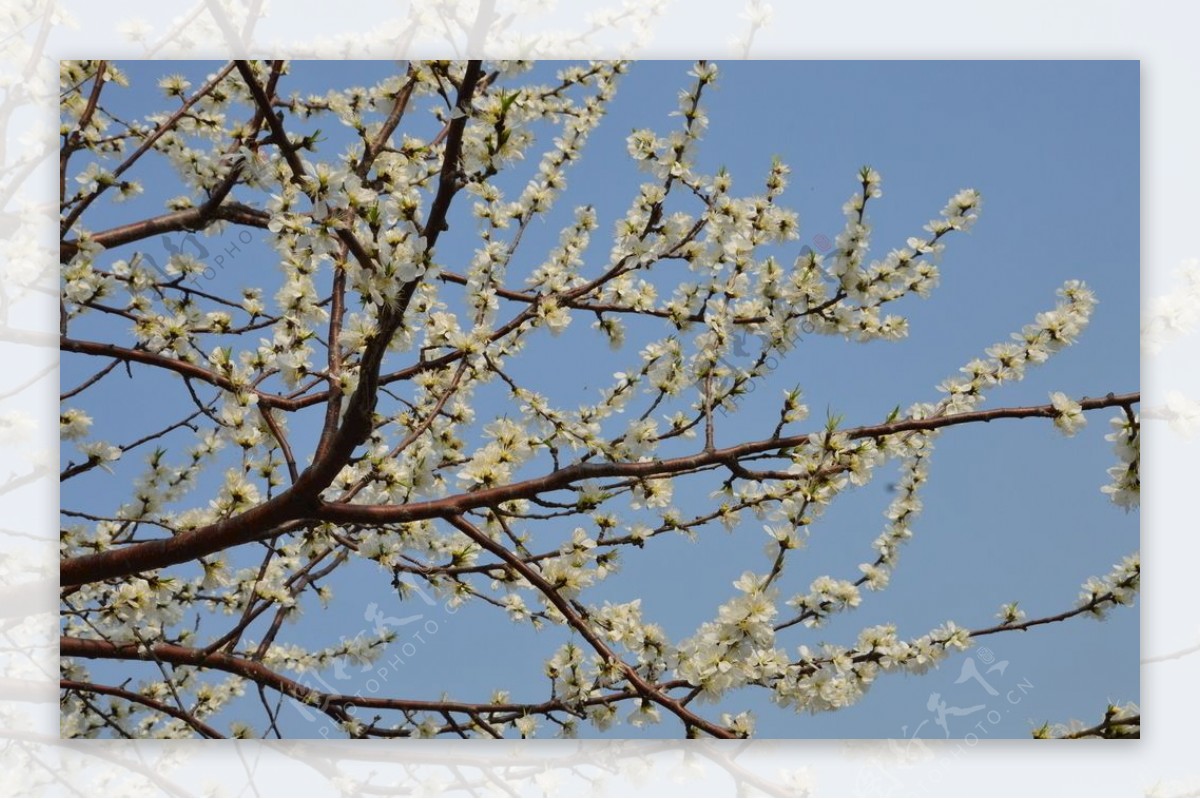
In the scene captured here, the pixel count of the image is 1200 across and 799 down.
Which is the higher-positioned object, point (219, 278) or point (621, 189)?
point (621, 189)

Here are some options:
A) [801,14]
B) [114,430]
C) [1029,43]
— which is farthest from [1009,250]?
[114,430]

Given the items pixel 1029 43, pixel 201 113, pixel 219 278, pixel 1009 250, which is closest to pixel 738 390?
pixel 1009 250

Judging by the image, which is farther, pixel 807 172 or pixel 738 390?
pixel 807 172

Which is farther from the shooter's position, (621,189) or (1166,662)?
(621,189)

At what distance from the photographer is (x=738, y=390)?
2.21 m

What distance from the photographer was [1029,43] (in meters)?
2.42

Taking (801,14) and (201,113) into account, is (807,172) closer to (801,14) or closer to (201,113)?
(801,14)

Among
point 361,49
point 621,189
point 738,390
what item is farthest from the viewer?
point 621,189

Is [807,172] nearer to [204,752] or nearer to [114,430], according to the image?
[114,430]

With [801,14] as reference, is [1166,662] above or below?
below

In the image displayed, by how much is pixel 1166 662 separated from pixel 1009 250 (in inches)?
37.4

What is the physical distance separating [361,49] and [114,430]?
984 millimetres

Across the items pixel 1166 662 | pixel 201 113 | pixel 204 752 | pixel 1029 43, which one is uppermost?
pixel 1029 43

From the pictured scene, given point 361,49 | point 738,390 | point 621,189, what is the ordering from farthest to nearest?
point 621,189 → point 361,49 → point 738,390
